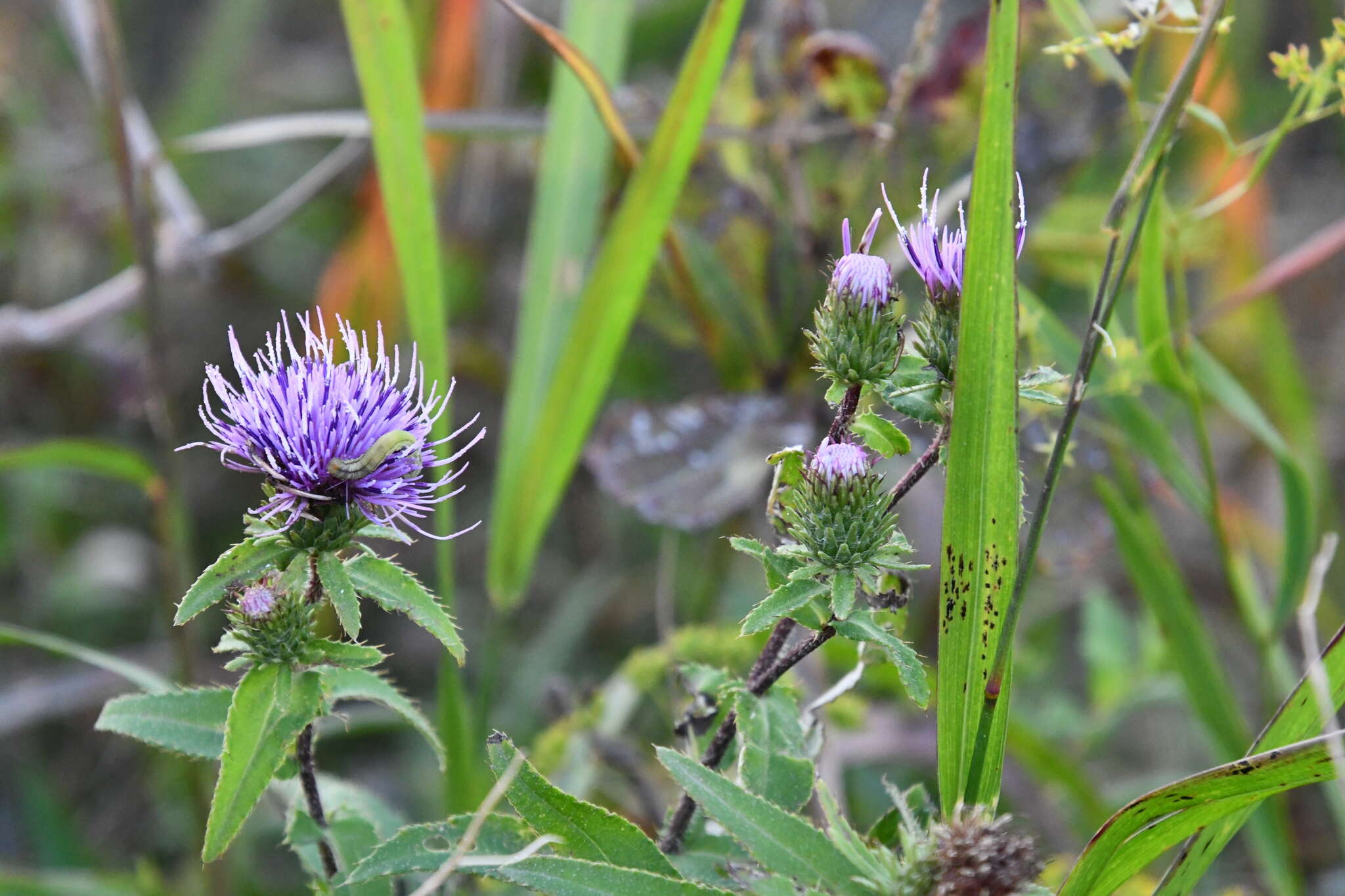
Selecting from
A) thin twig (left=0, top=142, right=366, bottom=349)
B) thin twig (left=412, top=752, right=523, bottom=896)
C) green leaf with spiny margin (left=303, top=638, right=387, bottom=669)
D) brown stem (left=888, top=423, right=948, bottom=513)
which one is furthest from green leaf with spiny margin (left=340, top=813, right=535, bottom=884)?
thin twig (left=0, top=142, right=366, bottom=349)

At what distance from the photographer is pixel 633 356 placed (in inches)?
112

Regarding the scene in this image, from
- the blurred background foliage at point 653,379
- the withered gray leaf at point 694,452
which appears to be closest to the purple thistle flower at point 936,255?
the blurred background foliage at point 653,379

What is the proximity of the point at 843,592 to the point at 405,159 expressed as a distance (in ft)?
3.14

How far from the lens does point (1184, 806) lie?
90cm

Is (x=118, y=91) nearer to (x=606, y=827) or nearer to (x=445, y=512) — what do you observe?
(x=445, y=512)

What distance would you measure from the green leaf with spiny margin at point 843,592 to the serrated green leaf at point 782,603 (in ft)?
0.03

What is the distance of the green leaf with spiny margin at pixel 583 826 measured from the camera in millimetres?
940

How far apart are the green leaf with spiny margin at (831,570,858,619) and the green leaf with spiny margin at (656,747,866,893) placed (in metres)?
0.17

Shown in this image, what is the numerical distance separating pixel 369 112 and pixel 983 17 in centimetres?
128

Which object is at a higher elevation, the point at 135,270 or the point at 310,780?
the point at 135,270

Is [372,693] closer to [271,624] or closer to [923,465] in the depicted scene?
[271,624]

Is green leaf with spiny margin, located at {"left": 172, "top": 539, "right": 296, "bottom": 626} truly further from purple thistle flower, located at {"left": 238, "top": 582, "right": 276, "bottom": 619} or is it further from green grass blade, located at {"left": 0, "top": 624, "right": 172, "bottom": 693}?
green grass blade, located at {"left": 0, "top": 624, "right": 172, "bottom": 693}

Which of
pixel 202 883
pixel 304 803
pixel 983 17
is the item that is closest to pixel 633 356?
pixel 983 17

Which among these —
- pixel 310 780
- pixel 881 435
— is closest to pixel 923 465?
pixel 881 435
